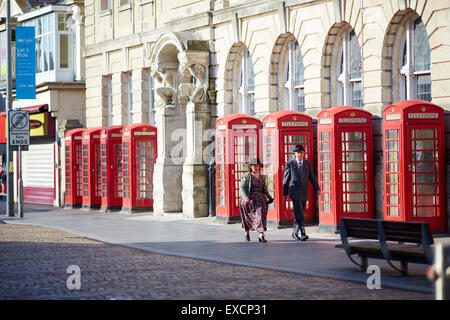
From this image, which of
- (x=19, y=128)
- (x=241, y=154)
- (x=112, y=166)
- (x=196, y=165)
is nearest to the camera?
(x=241, y=154)

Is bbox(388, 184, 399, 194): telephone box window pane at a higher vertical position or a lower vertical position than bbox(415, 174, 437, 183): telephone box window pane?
lower

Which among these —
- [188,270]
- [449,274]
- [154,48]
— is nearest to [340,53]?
[154,48]

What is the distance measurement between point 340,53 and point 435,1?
138 inches

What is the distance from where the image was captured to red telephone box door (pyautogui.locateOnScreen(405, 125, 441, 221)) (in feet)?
58.1

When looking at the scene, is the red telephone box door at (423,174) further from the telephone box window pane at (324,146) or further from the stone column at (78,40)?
the stone column at (78,40)

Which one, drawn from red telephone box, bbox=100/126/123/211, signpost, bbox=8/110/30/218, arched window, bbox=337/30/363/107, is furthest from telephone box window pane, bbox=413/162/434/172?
signpost, bbox=8/110/30/218

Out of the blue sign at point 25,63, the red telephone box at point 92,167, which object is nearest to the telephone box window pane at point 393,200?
the red telephone box at point 92,167

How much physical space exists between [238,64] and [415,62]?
269 inches

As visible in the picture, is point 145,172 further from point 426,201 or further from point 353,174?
point 426,201

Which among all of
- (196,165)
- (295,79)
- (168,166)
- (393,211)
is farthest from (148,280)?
(168,166)

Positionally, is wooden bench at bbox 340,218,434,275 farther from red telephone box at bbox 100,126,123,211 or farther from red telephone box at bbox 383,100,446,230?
red telephone box at bbox 100,126,123,211

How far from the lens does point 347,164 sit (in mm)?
19188

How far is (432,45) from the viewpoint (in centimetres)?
1788

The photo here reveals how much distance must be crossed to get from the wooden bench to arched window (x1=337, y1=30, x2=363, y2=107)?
737 centimetres
